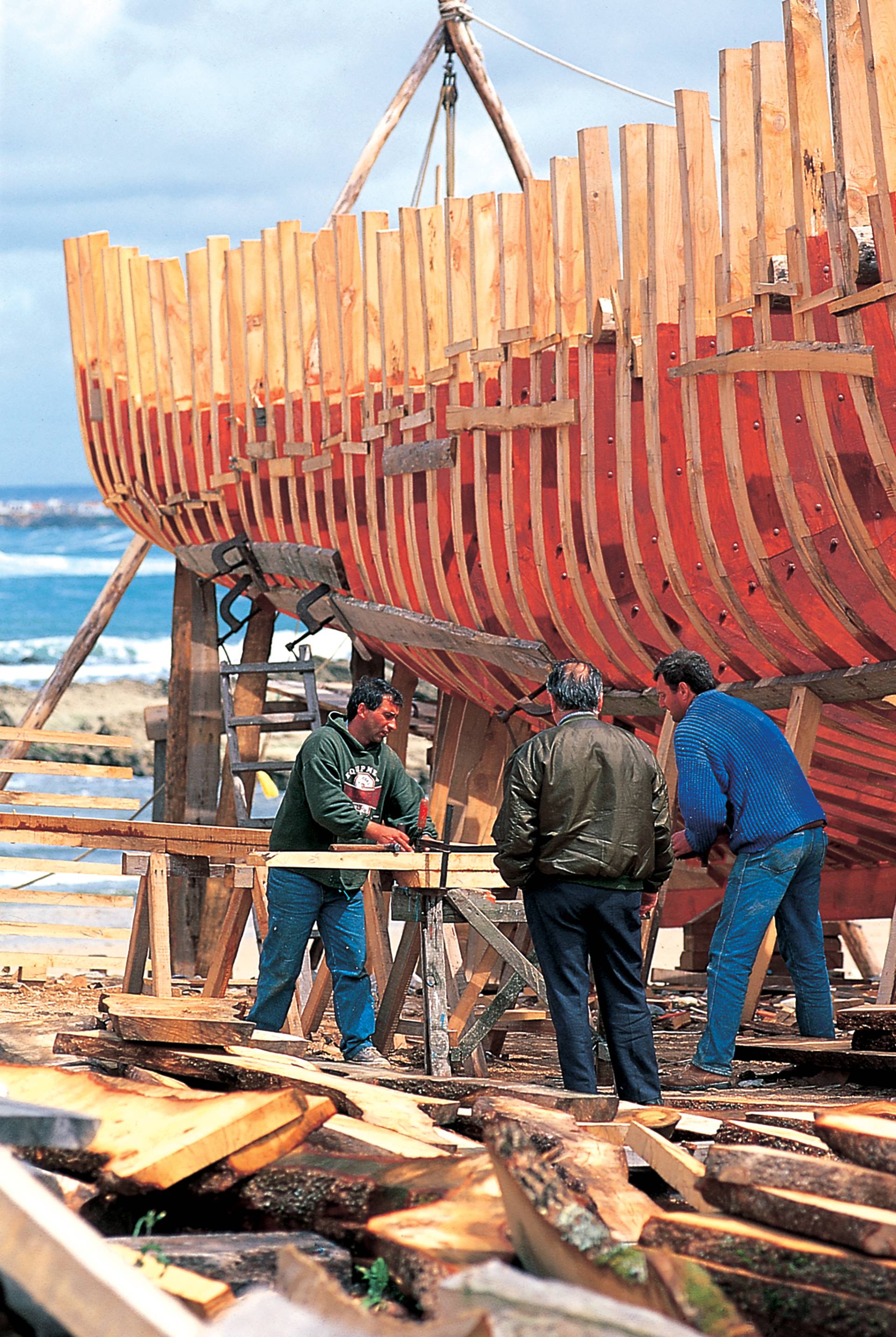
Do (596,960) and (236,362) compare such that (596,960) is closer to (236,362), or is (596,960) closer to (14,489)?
(236,362)

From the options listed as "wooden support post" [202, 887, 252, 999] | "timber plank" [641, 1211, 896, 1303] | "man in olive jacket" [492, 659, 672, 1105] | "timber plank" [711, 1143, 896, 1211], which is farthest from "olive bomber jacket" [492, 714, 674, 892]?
"wooden support post" [202, 887, 252, 999]

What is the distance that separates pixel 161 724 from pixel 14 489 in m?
90.5

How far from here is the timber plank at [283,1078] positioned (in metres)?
3.99

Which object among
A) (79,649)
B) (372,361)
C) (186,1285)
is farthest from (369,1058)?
(79,649)

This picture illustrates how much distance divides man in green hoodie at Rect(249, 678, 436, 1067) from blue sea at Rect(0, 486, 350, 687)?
3115 cm

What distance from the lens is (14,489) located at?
98.1 metres

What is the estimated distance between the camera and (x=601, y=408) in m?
6.84

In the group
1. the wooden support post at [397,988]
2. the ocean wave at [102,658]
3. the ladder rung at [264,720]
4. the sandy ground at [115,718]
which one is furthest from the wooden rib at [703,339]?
the ocean wave at [102,658]

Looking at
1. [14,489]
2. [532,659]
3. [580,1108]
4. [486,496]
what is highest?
[14,489]

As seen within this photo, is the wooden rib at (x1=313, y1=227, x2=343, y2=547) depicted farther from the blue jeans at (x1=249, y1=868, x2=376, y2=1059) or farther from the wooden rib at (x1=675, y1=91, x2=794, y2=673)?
the blue jeans at (x1=249, y1=868, x2=376, y2=1059)

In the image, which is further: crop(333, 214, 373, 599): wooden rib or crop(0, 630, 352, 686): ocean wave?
crop(0, 630, 352, 686): ocean wave

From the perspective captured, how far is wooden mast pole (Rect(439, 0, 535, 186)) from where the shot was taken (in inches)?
484

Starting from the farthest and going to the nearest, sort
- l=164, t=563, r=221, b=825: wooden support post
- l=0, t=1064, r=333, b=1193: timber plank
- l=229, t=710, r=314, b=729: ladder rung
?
1. l=164, t=563, r=221, b=825: wooden support post
2. l=229, t=710, r=314, b=729: ladder rung
3. l=0, t=1064, r=333, b=1193: timber plank

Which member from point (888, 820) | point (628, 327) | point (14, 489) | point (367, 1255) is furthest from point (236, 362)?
point (14, 489)
